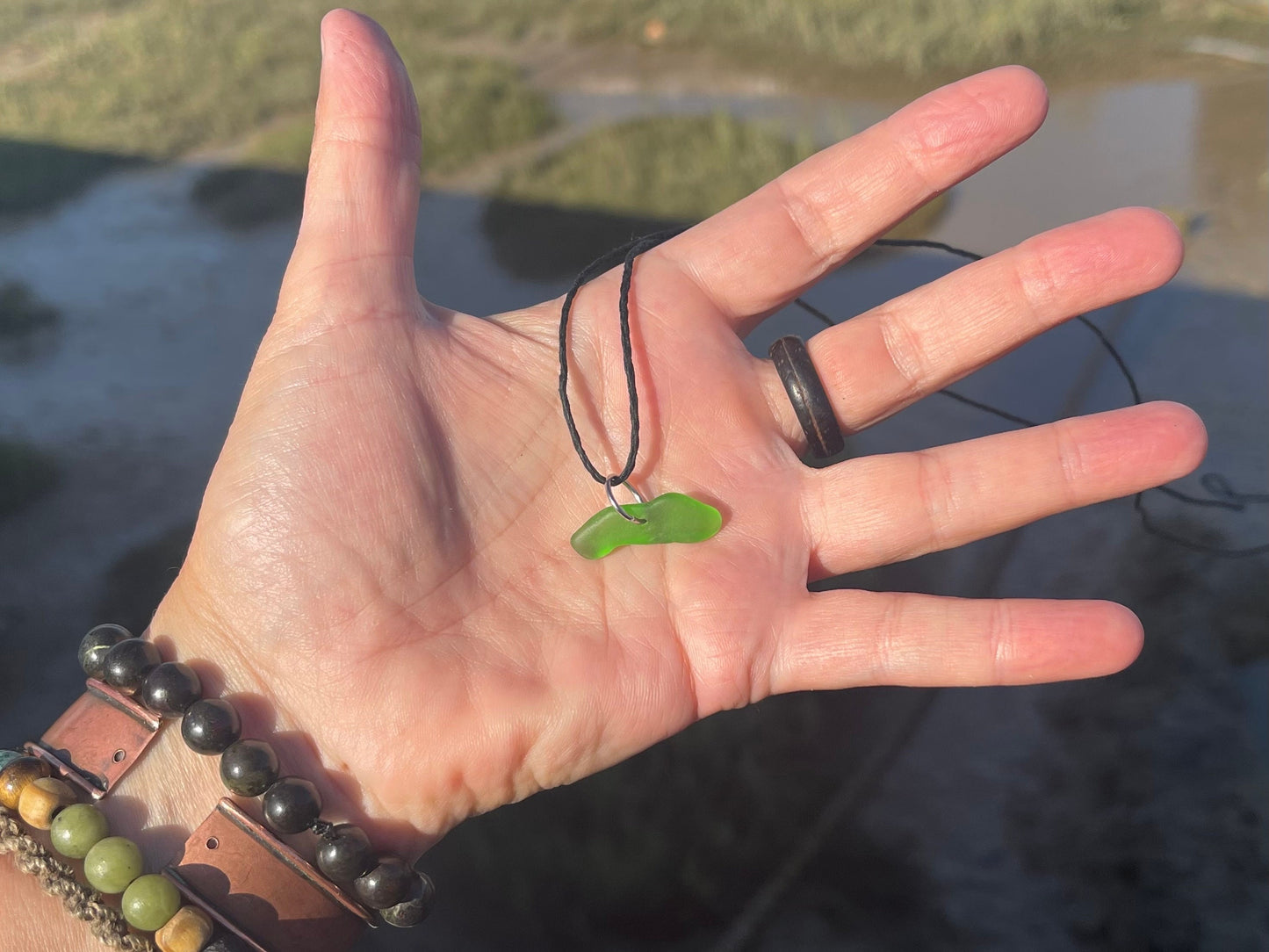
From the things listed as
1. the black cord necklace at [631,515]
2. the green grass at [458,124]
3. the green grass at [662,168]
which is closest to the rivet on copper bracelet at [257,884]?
the black cord necklace at [631,515]

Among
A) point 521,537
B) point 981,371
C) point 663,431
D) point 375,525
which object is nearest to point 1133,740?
point 981,371

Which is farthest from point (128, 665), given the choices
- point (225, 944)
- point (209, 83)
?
point (209, 83)

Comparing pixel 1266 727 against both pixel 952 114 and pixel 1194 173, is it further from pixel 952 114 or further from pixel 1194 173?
pixel 1194 173

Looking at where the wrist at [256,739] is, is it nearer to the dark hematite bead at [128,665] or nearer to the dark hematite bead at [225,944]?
the dark hematite bead at [128,665]

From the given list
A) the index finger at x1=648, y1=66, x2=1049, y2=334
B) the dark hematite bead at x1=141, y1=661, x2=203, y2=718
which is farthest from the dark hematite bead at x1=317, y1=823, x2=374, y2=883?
the index finger at x1=648, y1=66, x2=1049, y2=334

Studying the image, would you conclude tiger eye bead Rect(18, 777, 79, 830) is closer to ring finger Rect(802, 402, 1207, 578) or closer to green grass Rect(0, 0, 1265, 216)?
ring finger Rect(802, 402, 1207, 578)

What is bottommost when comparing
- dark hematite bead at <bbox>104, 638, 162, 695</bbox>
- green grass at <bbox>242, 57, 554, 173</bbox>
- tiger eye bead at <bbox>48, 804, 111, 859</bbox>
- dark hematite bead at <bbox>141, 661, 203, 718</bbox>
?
tiger eye bead at <bbox>48, 804, 111, 859</bbox>
